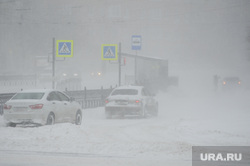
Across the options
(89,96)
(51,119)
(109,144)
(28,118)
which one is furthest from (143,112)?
(109,144)

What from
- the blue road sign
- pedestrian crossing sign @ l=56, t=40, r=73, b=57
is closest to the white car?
pedestrian crossing sign @ l=56, t=40, r=73, b=57

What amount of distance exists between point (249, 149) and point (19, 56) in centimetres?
8188

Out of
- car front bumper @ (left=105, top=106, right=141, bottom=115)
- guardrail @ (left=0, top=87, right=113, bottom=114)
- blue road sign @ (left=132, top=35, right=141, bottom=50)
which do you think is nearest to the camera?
car front bumper @ (left=105, top=106, right=141, bottom=115)

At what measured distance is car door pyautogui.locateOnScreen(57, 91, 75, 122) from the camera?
17.6 meters

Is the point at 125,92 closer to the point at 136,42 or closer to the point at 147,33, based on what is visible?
the point at 136,42

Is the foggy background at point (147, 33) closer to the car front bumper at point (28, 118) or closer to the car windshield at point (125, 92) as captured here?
the car windshield at point (125, 92)

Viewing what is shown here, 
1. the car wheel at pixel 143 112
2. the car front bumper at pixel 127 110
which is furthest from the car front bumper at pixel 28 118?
the car wheel at pixel 143 112

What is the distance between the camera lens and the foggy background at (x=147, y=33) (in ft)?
287

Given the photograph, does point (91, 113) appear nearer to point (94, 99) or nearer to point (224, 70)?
point (94, 99)

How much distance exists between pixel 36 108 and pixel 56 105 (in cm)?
108

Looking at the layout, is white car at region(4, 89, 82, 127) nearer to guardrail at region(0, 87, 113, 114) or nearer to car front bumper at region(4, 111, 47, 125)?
car front bumper at region(4, 111, 47, 125)

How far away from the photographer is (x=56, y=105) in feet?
55.6

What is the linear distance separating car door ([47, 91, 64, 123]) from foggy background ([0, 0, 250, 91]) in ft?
219

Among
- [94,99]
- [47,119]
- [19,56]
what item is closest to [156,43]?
[19,56]
